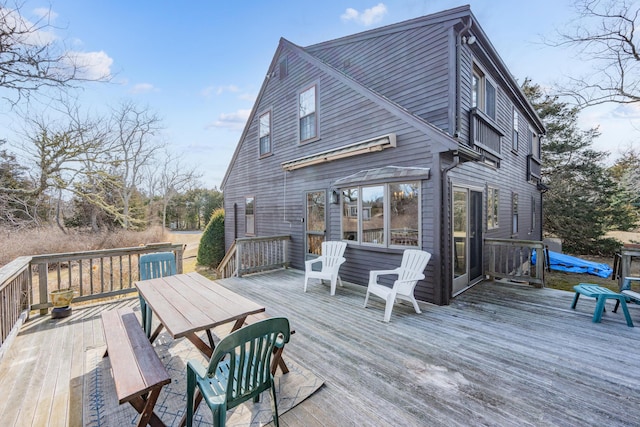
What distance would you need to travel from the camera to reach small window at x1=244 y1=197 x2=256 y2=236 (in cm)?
941

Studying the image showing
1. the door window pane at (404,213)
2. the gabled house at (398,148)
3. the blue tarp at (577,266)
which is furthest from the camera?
the blue tarp at (577,266)

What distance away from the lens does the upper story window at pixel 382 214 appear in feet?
15.8

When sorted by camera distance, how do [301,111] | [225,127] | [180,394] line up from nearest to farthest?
[180,394], [301,111], [225,127]

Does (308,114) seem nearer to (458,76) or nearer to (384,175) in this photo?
(384,175)

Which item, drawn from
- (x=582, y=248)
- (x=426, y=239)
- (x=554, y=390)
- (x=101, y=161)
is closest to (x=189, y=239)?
(x=101, y=161)

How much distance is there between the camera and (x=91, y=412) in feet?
6.70

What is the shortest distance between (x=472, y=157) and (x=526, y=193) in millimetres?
6985

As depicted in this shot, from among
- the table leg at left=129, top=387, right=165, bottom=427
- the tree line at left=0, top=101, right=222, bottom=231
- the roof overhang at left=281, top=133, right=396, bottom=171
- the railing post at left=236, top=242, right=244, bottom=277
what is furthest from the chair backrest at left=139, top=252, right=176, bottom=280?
the tree line at left=0, top=101, right=222, bottom=231

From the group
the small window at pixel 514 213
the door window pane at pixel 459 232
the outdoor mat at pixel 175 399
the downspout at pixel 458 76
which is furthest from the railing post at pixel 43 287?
the small window at pixel 514 213

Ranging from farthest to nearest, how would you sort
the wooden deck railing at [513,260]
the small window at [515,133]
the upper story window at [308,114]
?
the small window at [515,133] → the upper story window at [308,114] → the wooden deck railing at [513,260]

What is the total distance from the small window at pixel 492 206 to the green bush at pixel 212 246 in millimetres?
9765

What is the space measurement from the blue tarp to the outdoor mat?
10709 mm

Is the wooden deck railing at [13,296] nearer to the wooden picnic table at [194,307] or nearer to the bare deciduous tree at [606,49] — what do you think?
the wooden picnic table at [194,307]

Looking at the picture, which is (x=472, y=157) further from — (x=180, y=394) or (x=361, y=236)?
(x=180, y=394)
